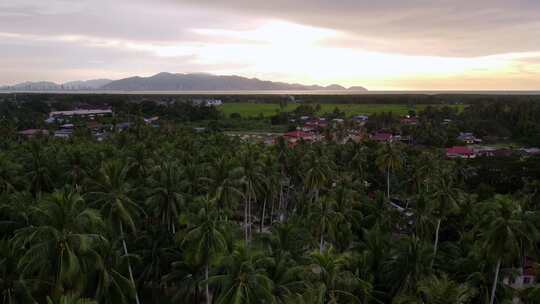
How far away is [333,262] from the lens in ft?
62.3

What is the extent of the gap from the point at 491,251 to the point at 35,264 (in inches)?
910

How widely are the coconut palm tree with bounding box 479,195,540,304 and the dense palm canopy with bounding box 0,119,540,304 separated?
0.07m

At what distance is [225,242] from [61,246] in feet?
26.3

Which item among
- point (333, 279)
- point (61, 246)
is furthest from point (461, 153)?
point (61, 246)

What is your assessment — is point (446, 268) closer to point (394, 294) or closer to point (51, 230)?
point (394, 294)

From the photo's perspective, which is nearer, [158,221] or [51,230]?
[51,230]

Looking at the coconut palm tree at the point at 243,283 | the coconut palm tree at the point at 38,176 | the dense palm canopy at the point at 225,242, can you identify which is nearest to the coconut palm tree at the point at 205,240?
the dense palm canopy at the point at 225,242

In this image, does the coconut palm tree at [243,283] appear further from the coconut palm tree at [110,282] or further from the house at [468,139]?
the house at [468,139]

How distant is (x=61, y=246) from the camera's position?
16781 millimetres

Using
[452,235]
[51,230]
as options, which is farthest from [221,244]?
[452,235]

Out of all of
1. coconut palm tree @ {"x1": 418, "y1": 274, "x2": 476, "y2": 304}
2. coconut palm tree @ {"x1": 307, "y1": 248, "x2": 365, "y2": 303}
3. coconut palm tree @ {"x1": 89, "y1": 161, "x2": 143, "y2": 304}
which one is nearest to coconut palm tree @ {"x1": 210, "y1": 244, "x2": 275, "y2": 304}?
coconut palm tree @ {"x1": 307, "y1": 248, "x2": 365, "y2": 303}

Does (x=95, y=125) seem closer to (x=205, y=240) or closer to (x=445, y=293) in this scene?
(x=205, y=240)

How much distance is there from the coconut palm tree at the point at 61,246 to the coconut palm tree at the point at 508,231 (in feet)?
67.9

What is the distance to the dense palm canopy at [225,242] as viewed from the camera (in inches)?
685
